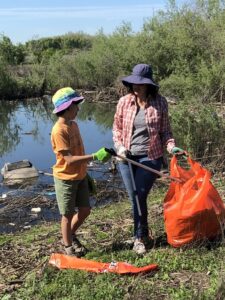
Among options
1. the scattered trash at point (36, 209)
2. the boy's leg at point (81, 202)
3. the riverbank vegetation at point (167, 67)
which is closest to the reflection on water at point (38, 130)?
the scattered trash at point (36, 209)

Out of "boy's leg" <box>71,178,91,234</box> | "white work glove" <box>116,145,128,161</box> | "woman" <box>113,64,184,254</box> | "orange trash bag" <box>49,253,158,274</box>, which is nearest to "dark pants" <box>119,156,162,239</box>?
"woman" <box>113,64,184,254</box>

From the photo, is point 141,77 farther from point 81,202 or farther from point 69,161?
point 81,202

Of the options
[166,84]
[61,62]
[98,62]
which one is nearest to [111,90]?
[98,62]

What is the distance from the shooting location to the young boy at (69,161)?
4.02 m

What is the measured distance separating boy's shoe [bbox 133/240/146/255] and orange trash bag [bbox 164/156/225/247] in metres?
0.26

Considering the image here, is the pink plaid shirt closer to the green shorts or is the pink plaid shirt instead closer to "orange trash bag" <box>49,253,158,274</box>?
the green shorts

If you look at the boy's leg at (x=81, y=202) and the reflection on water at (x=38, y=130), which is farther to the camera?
the reflection on water at (x=38, y=130)

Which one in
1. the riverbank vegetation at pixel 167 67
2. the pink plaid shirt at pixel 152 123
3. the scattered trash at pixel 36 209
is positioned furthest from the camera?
the riverbank vegetation at pixel 167 67

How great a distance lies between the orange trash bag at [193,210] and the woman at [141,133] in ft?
0.82

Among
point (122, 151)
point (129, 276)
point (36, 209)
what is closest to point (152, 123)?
point (122, 151)

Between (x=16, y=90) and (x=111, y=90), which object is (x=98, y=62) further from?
(x=16, y=90)

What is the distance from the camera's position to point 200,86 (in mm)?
15016

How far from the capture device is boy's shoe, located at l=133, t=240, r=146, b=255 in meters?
4.23

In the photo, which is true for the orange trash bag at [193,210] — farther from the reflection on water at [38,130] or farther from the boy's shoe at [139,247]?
the reflection on water at [38,130]
